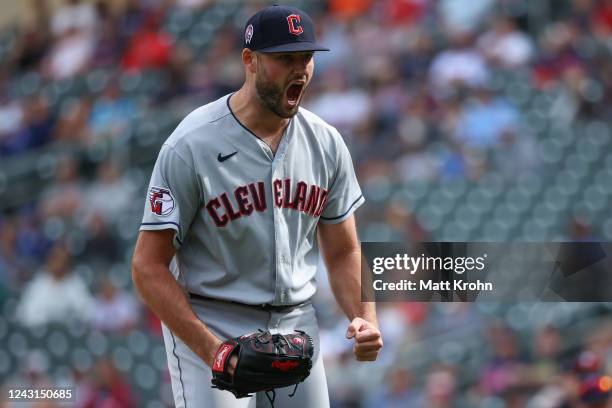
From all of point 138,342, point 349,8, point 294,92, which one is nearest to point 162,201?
point 294,92

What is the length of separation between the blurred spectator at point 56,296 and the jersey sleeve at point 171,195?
217 inches

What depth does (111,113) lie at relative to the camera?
382 inches

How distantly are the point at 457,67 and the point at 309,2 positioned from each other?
188 centimetres

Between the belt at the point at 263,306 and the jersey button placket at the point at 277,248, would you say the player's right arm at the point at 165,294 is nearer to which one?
the belt at the point at 263,306

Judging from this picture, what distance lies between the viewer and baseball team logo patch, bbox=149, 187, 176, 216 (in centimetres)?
315

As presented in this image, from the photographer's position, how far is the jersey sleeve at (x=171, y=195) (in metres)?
3.16

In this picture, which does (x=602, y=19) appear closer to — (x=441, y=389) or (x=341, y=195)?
(x=441, y=389)

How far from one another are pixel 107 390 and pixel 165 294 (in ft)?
15.4

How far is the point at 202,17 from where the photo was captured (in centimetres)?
1030

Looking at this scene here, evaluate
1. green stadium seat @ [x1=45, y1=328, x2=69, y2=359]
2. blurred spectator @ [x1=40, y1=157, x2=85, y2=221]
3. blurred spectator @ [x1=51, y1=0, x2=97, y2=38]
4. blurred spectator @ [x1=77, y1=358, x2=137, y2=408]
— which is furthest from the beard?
blurred spectator @ [x1=51, y1=0, x2=97, y2=38]

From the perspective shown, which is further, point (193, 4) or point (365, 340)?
point (193, 4)

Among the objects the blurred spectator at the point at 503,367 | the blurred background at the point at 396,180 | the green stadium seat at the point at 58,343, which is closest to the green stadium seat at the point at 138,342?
the blurred background at the point at 396,180

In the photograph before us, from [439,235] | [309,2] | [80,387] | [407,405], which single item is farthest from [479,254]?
[309,2]

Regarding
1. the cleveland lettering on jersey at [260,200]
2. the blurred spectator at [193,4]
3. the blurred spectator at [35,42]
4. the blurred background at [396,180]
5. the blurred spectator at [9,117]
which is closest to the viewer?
the cleveland lettering on jersey at [260,200]
